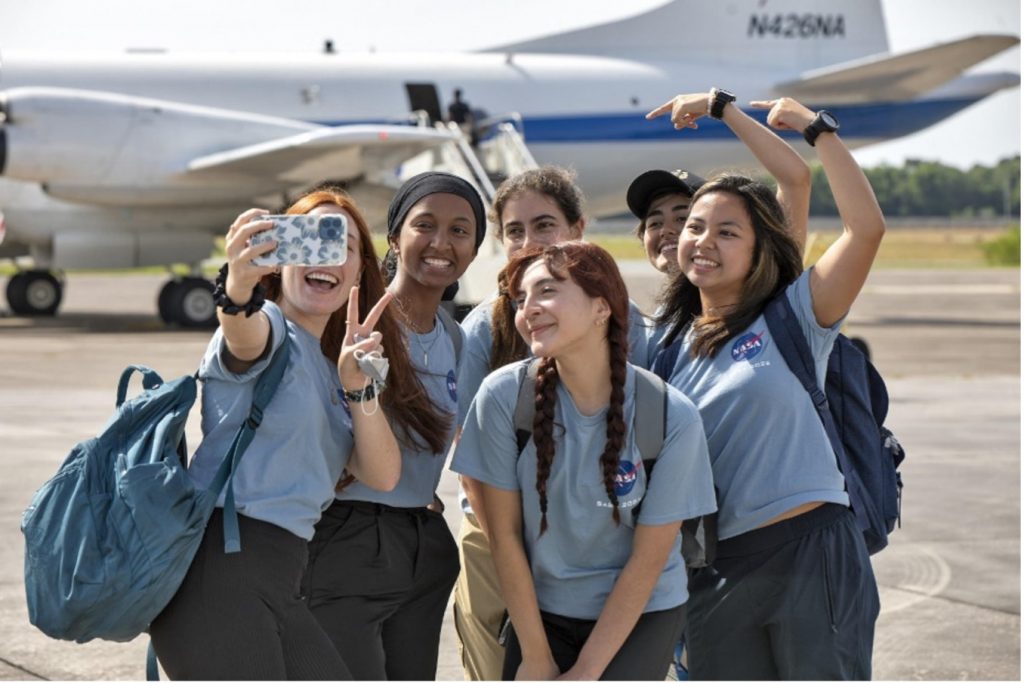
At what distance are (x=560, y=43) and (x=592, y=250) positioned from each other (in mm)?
23509

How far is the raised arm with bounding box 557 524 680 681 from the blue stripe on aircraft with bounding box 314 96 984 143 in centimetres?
1880

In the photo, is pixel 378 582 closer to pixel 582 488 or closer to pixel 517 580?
pixel 517 580

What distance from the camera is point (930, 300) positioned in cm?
3294

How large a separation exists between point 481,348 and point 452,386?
13 cm

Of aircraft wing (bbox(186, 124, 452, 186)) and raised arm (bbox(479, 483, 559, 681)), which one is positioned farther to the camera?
aircraft wing (bbox(186, 124, 452, 186))

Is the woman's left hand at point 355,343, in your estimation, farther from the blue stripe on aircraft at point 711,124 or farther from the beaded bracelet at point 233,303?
the blue stripe on aircraft at point 711,124

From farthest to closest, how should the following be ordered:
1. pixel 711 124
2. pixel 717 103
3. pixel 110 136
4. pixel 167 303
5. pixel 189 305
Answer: pixel 711 124
pixel 167 303
pixel 189 305
pixel 110 136
pixel 717 103

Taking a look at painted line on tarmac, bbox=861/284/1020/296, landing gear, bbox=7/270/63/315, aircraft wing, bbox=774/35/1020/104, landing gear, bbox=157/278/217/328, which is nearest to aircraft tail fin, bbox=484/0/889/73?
aircraft wing, bbox=774/35/1020/104

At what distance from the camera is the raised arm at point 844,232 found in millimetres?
3281

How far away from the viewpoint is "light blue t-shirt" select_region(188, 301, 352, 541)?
2918 mm

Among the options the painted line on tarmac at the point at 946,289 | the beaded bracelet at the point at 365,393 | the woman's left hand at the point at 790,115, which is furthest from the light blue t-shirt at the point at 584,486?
the painted line on tarmac at the point at 946,289

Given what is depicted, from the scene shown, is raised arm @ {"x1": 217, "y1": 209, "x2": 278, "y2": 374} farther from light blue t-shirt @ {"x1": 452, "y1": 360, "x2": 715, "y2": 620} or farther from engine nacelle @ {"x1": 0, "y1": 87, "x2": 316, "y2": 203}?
engine nacelle @ {"x1": 0, "y1": 87, "x2": 316, "y2": 203}

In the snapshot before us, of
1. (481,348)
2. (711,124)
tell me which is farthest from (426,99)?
(481,348)

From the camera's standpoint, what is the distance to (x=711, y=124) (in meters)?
24.2
